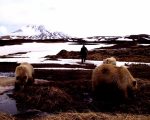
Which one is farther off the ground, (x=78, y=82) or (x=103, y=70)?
(x=103, y=70)

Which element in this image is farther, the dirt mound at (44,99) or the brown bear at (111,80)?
the brown bear at (111,80)

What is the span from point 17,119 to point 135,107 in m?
4.34

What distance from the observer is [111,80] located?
39.0 ft

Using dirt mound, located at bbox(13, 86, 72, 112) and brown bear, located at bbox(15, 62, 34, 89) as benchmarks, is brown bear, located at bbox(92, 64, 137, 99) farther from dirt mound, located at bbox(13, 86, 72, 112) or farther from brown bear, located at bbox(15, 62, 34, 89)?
brown bear, located at bbox(15, 62, 34, 89)

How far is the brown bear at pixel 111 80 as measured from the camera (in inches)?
470

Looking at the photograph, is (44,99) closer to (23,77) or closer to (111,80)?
(111,80)

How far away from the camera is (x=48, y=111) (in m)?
10.9

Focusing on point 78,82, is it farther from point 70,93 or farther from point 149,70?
point 149,70

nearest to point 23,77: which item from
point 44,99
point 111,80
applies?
point 44,99

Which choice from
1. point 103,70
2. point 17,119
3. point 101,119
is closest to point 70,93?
point 103,70

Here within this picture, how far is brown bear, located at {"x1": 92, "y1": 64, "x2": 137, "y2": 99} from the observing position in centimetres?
1194

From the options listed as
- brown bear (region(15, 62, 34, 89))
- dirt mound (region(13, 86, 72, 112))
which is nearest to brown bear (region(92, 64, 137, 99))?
dirt mound (region(13, 86, 72, 112))

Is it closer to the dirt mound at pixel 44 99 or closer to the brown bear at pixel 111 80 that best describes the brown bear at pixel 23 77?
the dirt mound at pixel 44 99

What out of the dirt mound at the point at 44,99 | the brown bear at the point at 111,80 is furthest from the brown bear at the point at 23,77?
the brown bear at the point at 111,80
